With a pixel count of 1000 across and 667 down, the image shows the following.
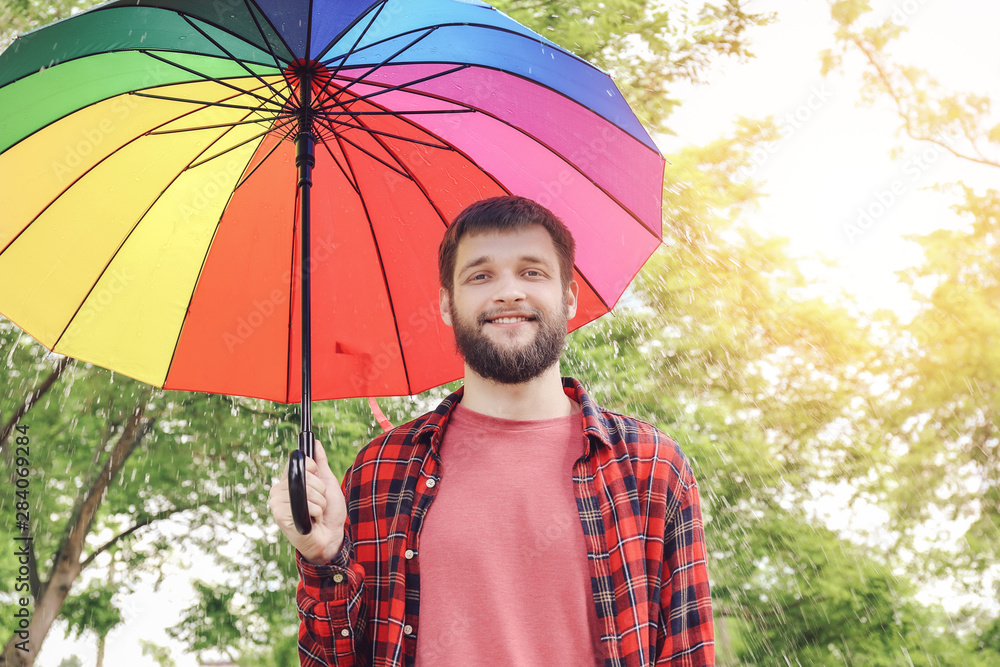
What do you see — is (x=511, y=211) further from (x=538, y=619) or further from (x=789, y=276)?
(x=789, y=276)

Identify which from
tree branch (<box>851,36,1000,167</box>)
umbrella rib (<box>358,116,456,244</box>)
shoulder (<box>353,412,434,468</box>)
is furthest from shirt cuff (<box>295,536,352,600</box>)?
tree branch (<box>851,36,1000,167</box>)

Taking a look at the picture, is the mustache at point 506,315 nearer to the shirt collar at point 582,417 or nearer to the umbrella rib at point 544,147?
the shirt collar at point 582,417

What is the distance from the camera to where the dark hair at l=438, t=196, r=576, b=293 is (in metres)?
2.39

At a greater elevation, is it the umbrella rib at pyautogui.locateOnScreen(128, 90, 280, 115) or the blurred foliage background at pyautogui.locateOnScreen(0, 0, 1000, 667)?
the blurred foliage background at pyautogui.locateOnScreen(0, 0, 1000, 667)

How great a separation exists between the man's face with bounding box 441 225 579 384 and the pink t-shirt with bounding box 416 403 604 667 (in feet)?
0.75

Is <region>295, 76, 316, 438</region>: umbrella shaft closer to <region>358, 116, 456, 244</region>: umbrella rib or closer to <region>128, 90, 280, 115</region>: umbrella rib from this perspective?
<region>128, 90, 280, 115</region>: umbrella rib

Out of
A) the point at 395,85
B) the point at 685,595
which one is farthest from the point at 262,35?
the point at 685,595

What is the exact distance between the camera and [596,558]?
6.57ft

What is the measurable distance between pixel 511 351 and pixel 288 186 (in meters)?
1.02

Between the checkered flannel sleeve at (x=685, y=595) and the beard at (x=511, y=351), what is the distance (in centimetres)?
52

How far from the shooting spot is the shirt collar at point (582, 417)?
2230 mm

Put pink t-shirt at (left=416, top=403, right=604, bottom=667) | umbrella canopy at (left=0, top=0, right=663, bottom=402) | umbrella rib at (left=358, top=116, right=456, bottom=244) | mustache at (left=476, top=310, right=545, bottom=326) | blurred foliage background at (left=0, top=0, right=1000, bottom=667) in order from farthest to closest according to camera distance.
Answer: blurred foliage background at (left=0, top=0, right=1000, bottom=667) → umbrella rib at (left=358, top=116, right=456, bottom=244) → umbrella canopy at (left=0, top=0, right=663, bottom=402) → mustache at (left=476, top=310, right=545, bottom=326) → pink t-shirt at (left=416, top=403, right=604, bottom=667)

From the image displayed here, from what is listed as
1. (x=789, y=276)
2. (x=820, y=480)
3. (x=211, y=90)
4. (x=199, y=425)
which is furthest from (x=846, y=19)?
(x=211, y=90)

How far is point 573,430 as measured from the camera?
91.2 inches
